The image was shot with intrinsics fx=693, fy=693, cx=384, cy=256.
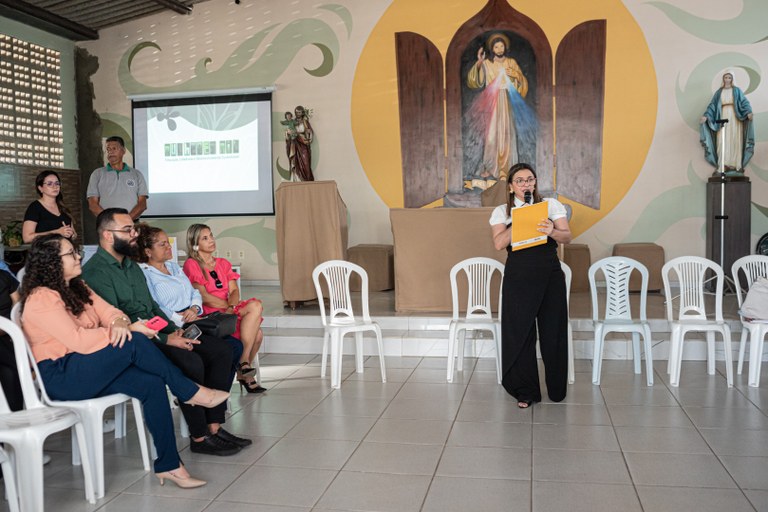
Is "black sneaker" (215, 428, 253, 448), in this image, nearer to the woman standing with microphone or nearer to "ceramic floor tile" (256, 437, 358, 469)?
"ceramic floor tile" (256, 437, 358, 469)

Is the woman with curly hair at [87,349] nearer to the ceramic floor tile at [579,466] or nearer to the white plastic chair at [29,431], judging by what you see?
the white plastic chair at [29,431]

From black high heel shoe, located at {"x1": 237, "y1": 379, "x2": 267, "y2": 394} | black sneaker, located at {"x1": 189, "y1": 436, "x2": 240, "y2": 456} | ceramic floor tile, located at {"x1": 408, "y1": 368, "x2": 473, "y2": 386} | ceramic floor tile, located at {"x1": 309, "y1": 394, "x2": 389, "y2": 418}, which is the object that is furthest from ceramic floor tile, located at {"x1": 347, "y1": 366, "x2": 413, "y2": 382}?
black sneaker, located at {"x1": 189, "y1": 436, "x2": 240, "y2": 456}

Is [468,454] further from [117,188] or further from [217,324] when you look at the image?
[117,188]

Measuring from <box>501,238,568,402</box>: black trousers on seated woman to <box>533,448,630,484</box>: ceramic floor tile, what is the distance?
2.66ft

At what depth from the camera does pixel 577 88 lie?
7910mm

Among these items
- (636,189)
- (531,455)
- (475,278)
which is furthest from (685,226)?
(531,455)

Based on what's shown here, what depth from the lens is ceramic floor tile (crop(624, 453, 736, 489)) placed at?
9.26 ft

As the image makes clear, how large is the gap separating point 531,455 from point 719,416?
1241mm

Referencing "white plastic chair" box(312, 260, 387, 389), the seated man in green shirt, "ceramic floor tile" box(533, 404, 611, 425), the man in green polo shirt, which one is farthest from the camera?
the man in green polo shirt

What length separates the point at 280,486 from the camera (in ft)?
9.49

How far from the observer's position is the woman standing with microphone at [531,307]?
398 centimetres

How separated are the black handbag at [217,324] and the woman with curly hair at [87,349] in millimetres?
588

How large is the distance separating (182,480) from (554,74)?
6.53 meters

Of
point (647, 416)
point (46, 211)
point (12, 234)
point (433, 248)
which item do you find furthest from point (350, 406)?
point (12, 234)
